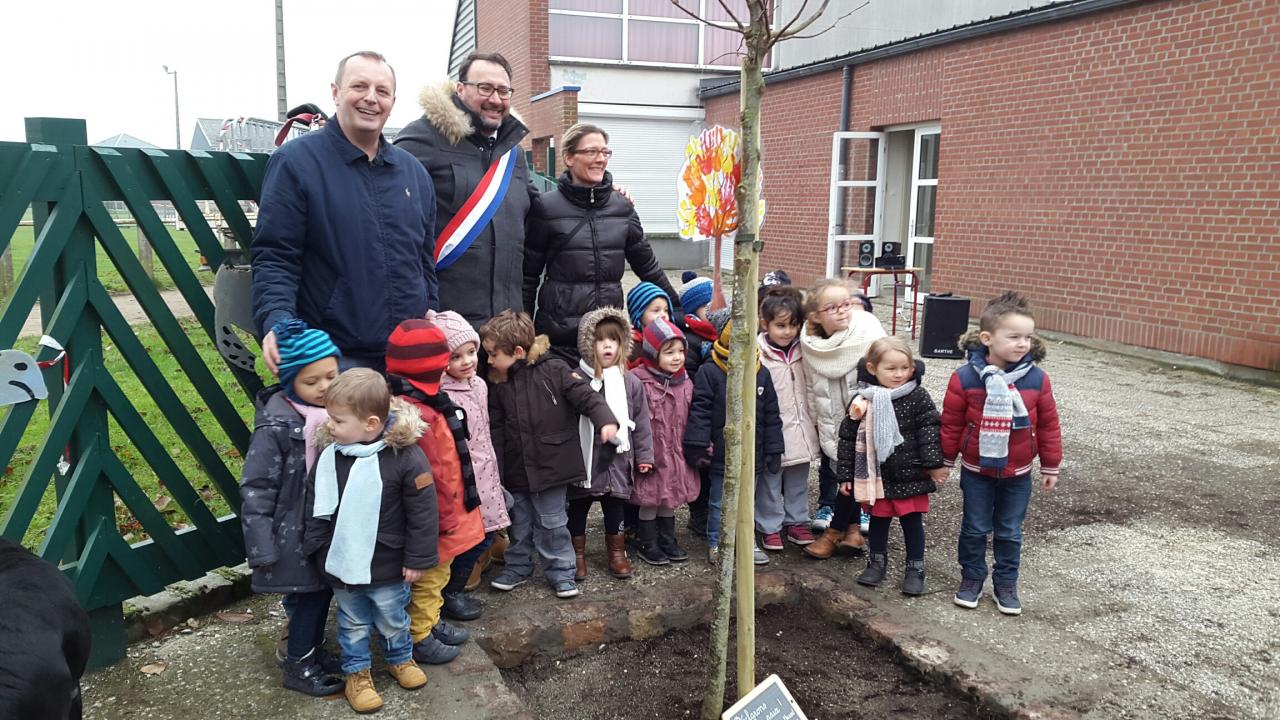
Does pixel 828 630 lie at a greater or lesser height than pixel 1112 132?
lesser

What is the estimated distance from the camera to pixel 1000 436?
12.2ft

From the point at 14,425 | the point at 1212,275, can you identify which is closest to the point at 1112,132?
the point at 1212,275

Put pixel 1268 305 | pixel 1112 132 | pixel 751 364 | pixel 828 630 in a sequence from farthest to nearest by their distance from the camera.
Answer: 1. pixel 1112 132
2. pixel 1268 305
3. pixel 828 630
4. pixel 751 364

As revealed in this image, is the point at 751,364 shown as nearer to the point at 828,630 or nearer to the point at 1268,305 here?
the point at 828,630

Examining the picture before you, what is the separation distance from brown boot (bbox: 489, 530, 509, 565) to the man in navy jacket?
1.30m

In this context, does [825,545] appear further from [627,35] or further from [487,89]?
[627,35]

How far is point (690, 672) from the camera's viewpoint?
3.53 metres

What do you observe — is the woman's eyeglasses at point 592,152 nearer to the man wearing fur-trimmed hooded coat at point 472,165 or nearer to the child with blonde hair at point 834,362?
the man wearing fur-trimmed hooded coat at point 472,165

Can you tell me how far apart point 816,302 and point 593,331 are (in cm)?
110

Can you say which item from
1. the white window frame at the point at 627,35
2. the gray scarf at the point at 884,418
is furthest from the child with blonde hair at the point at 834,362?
the white window frame at the point at 627,35

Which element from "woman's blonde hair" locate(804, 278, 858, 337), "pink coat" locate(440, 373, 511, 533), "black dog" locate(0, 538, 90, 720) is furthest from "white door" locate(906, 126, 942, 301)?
"black dog" locate(0, 538, 90, 720)

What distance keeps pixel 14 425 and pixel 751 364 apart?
2.33 meters

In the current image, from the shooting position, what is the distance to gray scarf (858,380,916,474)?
3992mm

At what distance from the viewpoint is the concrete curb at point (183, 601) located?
3508mm
